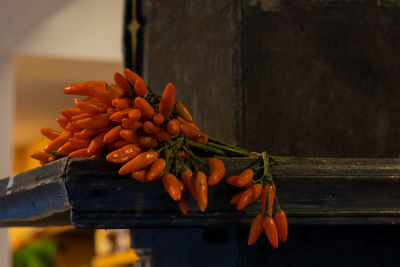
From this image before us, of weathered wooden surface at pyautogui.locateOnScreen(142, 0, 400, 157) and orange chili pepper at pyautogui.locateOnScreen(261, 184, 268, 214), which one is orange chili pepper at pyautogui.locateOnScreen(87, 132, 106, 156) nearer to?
orange chili pepper at pyautogui.locateOnScreen(261, 184, 268, 214)

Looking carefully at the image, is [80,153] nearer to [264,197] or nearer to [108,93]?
[108,93]

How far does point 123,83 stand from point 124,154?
0.14m

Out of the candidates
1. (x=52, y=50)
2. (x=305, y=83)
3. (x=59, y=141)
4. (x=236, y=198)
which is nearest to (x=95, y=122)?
(x=59, y=141)

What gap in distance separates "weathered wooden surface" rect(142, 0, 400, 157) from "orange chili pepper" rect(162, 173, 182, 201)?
38 centimetres

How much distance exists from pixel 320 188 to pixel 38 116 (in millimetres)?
4461

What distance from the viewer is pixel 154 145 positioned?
3.29 ft

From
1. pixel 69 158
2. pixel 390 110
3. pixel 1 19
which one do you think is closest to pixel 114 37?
pixel 1 19

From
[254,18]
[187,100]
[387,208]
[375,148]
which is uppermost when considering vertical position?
[254,18]

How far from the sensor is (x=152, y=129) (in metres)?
1.00

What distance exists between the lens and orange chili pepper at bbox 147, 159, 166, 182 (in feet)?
3.19

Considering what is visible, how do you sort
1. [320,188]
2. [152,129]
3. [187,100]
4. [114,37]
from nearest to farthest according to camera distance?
1. [152,129]
2. [320,188]
3. [187,100]
4. [114,37]

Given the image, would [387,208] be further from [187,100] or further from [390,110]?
[187,100]

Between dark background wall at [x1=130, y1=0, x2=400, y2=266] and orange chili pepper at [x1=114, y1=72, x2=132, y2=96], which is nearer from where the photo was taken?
orange chili pepper at [x1=114, y1=72, x2=132, y2=96]

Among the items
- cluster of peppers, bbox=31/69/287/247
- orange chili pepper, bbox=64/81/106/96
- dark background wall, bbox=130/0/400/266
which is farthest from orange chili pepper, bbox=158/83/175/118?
dark background wall, bbox=130/0/400/266
